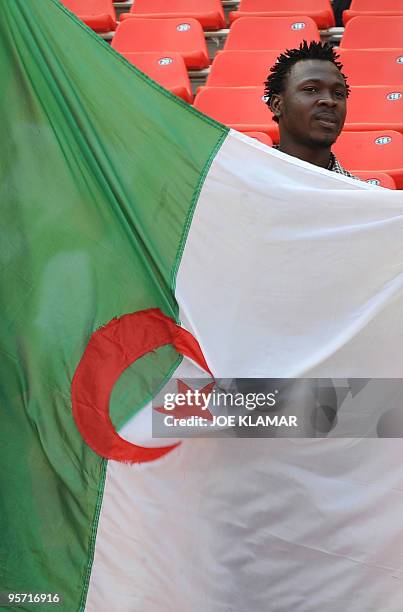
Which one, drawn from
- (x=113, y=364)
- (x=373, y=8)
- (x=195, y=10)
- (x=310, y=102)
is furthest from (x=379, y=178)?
(x=195, y=10)

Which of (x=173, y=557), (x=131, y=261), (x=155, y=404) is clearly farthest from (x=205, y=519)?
(x=131, y=261)

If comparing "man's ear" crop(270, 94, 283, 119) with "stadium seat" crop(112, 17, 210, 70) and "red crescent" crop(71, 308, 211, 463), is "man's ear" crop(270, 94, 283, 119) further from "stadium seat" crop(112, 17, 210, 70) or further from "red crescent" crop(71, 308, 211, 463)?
"stadium seat" crop(112, 17, 210, 70)

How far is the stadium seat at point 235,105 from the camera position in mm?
5117

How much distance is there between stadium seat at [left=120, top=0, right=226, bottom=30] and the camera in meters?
6.39

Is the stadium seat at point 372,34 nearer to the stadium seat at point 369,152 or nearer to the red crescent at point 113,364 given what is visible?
the stadium seat at point 369,152

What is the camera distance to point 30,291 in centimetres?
248

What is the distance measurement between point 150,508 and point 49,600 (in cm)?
29

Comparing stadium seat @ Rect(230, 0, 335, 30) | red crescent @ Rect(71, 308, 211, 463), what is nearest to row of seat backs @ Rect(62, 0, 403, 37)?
stadium seat @ Rect(230, 0, 335, 30)

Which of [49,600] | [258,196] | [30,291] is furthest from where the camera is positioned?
[258,196]

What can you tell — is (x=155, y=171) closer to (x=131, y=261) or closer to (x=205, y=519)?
(x=131, y=261)

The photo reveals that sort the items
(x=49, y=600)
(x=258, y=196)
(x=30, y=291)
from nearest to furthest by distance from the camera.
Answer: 1. (x=49, y=600)
2. (x=30, y=291)
3. (x=258, y=196)

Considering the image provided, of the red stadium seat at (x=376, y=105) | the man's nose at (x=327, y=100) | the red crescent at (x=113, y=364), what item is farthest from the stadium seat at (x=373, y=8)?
the red crescent at (x=113, y=364)

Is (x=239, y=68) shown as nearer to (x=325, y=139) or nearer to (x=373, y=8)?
(x=373, y=8)

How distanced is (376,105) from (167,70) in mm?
1087
